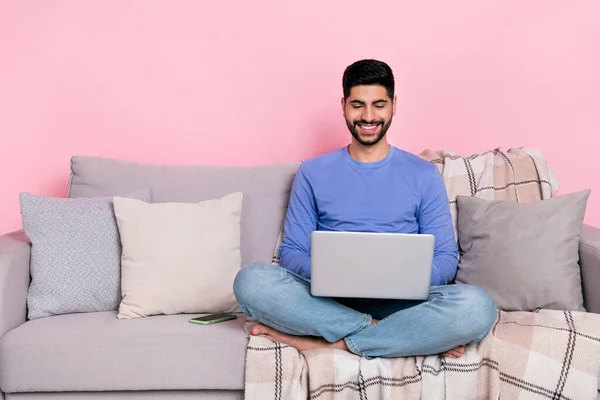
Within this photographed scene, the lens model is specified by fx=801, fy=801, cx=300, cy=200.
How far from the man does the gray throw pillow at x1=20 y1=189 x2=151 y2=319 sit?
505 mm

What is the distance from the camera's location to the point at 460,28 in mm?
3129

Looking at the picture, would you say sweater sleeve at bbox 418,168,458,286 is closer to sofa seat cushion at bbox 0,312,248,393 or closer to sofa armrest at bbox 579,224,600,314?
sofa armrest at bbox 579,224,600,314

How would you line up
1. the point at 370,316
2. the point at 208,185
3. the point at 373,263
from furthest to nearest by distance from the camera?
the point at 208,185 < the point at 370,316 < the point at 373,263

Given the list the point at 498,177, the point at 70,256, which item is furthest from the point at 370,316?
the point at 70,256

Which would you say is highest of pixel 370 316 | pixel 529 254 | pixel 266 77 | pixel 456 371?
pixel 266 77

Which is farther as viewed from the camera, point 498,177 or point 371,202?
point 498,177

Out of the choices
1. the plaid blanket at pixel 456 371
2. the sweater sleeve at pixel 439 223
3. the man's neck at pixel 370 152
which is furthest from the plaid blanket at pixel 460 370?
the man's neck at pixel 370 152

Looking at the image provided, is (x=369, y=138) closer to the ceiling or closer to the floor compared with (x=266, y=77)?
closer to the floor

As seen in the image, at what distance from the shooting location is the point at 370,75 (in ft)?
8.55

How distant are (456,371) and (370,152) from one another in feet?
2.69

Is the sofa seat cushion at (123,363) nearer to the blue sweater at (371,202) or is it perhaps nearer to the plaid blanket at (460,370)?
the plaid blanket at (460,370)

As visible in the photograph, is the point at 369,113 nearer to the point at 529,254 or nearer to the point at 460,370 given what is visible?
the point at 529,254

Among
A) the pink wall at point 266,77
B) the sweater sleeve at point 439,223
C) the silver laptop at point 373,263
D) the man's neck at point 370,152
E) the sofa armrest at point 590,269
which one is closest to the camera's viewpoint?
the silver laptop at point 373,263

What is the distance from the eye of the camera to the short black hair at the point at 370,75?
2609 millimetres
